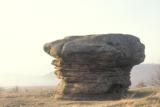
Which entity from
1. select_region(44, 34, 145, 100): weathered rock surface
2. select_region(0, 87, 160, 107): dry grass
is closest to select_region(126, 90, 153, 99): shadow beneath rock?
select_region(0, 87, 160, 107): dry grass

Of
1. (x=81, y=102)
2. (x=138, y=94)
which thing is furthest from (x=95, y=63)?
(x=138, y=94)

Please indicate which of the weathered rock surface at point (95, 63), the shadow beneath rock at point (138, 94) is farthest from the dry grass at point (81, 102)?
the weathered rock surface at point (95, 63)

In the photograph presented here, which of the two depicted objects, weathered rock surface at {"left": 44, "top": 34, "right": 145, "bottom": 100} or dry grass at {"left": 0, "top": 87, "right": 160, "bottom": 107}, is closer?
dry grass at {"left": 0, "top": 87, "right": 160, "bottom": 107}

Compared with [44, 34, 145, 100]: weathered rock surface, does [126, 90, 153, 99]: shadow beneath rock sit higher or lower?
lower

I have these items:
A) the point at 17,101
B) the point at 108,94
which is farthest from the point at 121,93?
the point at 17,101

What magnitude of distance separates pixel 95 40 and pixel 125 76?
11.4 ft

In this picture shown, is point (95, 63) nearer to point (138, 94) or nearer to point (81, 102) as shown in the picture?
point (81, 102)

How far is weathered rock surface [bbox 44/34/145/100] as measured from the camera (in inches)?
1316

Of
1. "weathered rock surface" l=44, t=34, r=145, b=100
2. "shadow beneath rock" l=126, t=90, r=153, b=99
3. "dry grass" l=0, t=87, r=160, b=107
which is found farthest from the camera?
"shadow beneath rock" l=126, t=90, r=153, b=99

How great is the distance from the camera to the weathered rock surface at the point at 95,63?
33.4m

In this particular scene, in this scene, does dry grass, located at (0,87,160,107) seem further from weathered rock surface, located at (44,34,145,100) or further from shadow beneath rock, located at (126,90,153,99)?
weathered rock surface, located at (44,34,145,100)

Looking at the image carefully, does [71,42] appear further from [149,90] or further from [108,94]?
[149,90]

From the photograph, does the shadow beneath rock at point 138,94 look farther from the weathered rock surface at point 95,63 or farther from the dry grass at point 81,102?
the weathered rock surface at point 95,63

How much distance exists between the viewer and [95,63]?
33.9 metres
